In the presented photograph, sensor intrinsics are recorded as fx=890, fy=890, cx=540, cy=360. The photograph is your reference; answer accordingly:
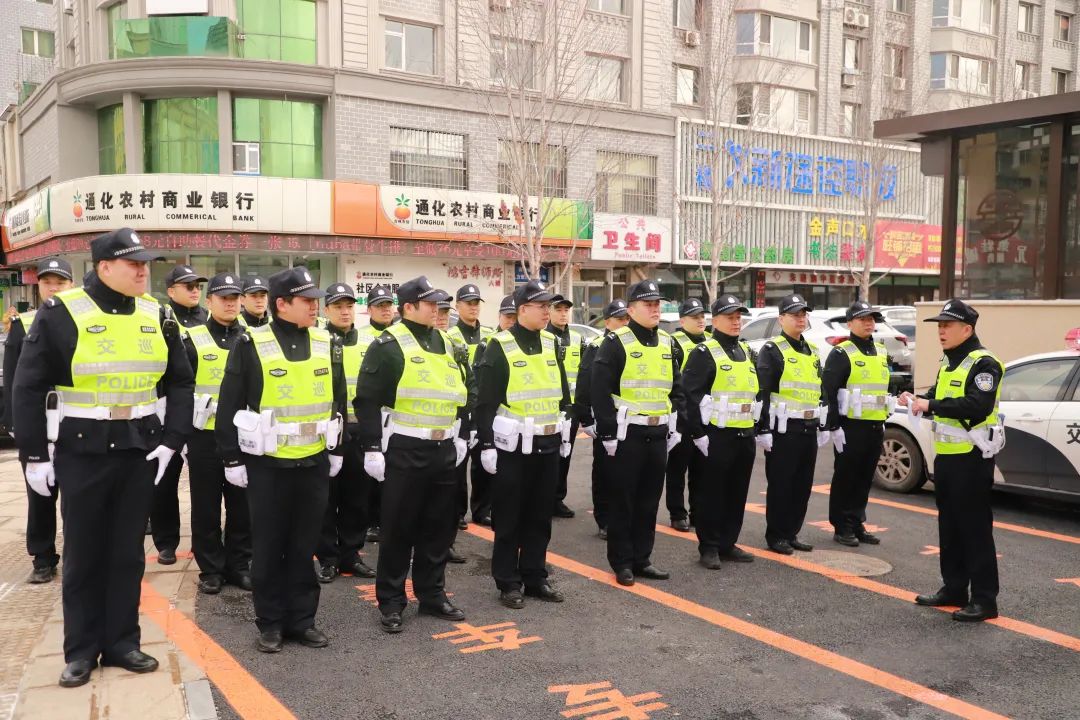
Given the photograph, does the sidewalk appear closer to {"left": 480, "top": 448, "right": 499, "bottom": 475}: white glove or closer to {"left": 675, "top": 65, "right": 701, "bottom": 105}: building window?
{"left": 480, "top": 448, "right": 499, "bottom": 475}: white glove

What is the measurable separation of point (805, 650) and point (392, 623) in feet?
7.84

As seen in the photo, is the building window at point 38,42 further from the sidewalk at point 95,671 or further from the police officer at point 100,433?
the police officer at point 100,433

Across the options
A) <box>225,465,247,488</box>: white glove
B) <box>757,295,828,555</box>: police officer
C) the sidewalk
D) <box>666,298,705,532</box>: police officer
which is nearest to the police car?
<box>757,295,828,555</box>: police officer

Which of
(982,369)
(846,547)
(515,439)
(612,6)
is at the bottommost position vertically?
(846,547)

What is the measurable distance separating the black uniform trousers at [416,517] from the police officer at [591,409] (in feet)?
4.51

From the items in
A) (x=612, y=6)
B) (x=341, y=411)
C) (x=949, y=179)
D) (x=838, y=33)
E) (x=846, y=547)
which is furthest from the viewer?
(x=838, y=33)

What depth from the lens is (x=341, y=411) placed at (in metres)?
5.27

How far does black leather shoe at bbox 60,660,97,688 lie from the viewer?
14.2 feet

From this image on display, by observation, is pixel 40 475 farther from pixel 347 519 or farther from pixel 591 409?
pixel 591 409

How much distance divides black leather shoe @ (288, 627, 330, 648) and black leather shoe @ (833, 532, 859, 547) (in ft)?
14.4

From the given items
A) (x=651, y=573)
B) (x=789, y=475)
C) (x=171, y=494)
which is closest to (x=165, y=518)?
(x=171, y=494)

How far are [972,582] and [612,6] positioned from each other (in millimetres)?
24372

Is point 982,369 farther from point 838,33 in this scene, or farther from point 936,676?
point 838,33

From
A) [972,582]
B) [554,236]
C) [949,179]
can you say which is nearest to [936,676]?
[972,582]
